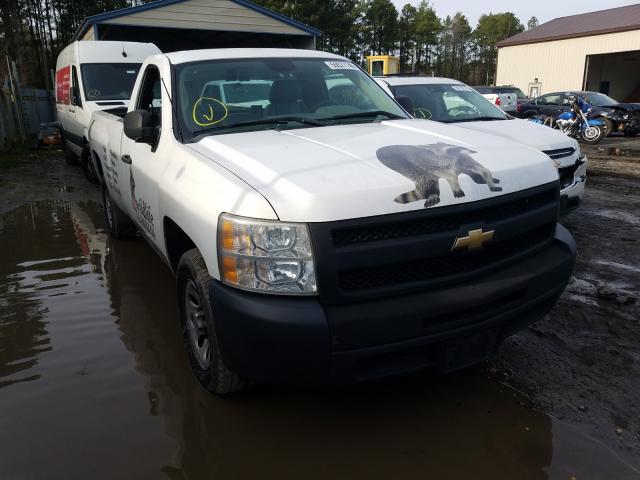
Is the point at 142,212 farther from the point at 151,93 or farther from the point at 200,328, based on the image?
the point at 200,328

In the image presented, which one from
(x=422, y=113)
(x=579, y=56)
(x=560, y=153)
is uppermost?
(x=579, y=56)

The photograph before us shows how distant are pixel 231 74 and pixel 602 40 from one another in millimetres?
32754

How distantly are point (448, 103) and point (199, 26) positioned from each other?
11293 millimetres

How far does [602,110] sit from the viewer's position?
1688 cm

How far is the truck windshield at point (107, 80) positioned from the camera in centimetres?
973

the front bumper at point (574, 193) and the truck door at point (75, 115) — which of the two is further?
the truck door at point (75, 115)

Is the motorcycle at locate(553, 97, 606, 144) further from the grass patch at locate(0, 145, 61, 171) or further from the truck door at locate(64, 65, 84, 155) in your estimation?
the grass patch at locate(0, 145, 61, 171)

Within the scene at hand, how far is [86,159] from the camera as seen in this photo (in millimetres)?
9523

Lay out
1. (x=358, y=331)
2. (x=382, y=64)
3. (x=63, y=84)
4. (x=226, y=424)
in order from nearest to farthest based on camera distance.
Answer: (x=358, y=331)
(x=226, y=424)
(x=63, y=84)
(x=382, y=64)

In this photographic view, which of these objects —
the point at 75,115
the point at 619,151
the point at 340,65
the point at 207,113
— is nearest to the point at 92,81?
the point at 75,115

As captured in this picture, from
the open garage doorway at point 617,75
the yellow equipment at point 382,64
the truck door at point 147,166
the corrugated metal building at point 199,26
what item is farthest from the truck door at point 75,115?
the open garage doorway at point 617,75

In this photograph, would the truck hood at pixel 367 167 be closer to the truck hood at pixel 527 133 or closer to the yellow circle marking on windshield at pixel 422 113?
the truck hood at pixel 527 133

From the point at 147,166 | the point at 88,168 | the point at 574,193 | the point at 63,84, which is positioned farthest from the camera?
the point at 63,84

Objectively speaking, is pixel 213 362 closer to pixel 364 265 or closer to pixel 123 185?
pixel 364 265
